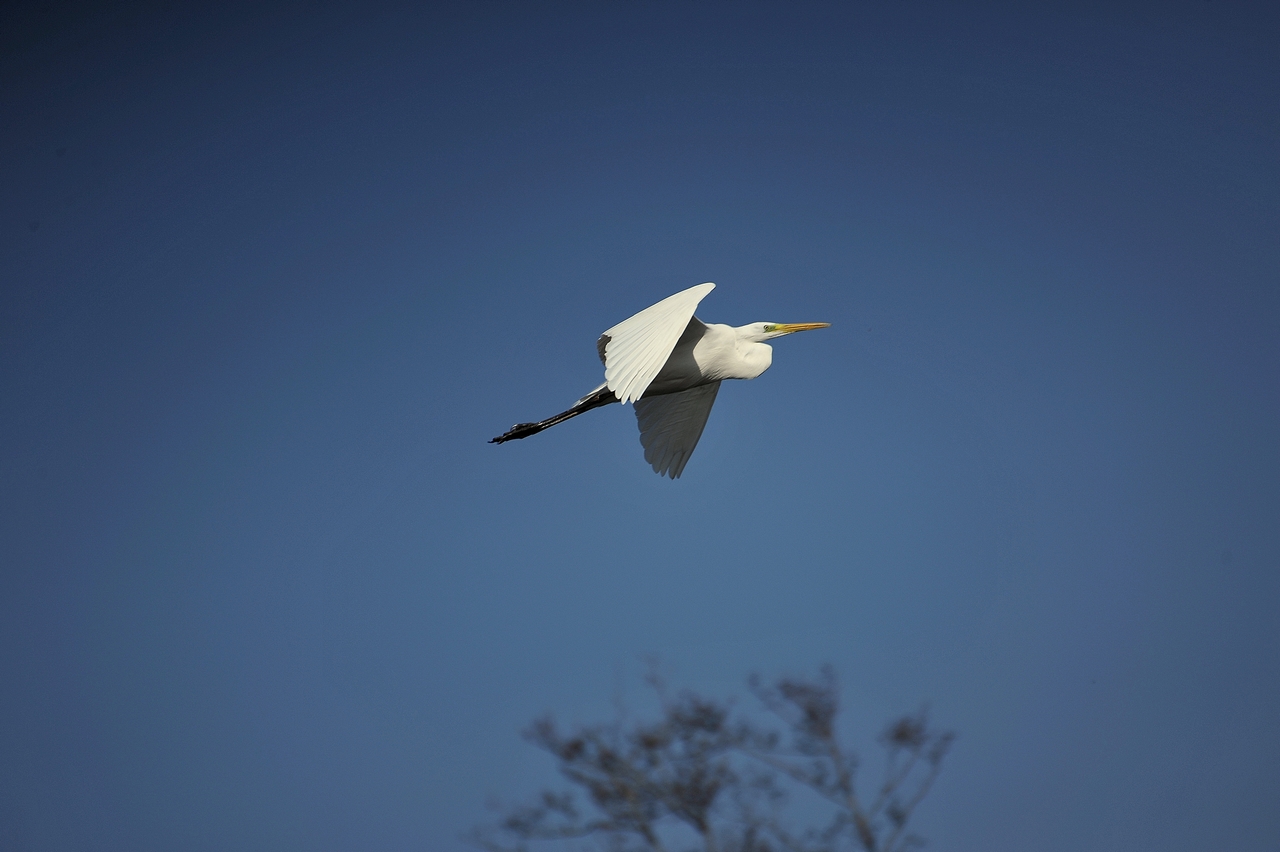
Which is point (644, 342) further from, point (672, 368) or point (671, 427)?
point (671, 427)

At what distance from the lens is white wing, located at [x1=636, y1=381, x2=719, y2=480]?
7.77 meters

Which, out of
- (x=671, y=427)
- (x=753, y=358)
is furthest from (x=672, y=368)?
(x=671, y=427)

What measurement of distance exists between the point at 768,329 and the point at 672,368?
3.39 feet

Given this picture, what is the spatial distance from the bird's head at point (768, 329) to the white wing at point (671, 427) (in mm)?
764

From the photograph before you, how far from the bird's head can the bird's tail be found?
109cm

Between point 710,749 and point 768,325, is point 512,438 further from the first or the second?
point 710,749

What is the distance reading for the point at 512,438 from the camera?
743 centimetres

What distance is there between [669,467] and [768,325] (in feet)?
Result: 4.69

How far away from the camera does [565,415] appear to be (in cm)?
711

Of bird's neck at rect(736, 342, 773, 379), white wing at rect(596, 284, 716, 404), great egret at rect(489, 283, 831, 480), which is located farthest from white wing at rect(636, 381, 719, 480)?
white wing at rect(596, 284, 716, 404)

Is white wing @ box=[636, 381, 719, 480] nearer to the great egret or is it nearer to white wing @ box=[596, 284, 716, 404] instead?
the great egret

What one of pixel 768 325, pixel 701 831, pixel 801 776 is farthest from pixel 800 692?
pixel 768 325

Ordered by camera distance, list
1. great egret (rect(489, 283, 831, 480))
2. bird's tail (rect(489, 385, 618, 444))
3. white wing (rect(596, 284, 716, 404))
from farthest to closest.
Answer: bird's tail (rect(489, 385, 618, 444)) → great egret (rect(489, 283, 831, 480)) → white wing (rect(596, 284, 716, 404))

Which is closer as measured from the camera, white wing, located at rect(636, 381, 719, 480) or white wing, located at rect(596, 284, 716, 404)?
white wing, located at rect(596, 284, 716, 404)
